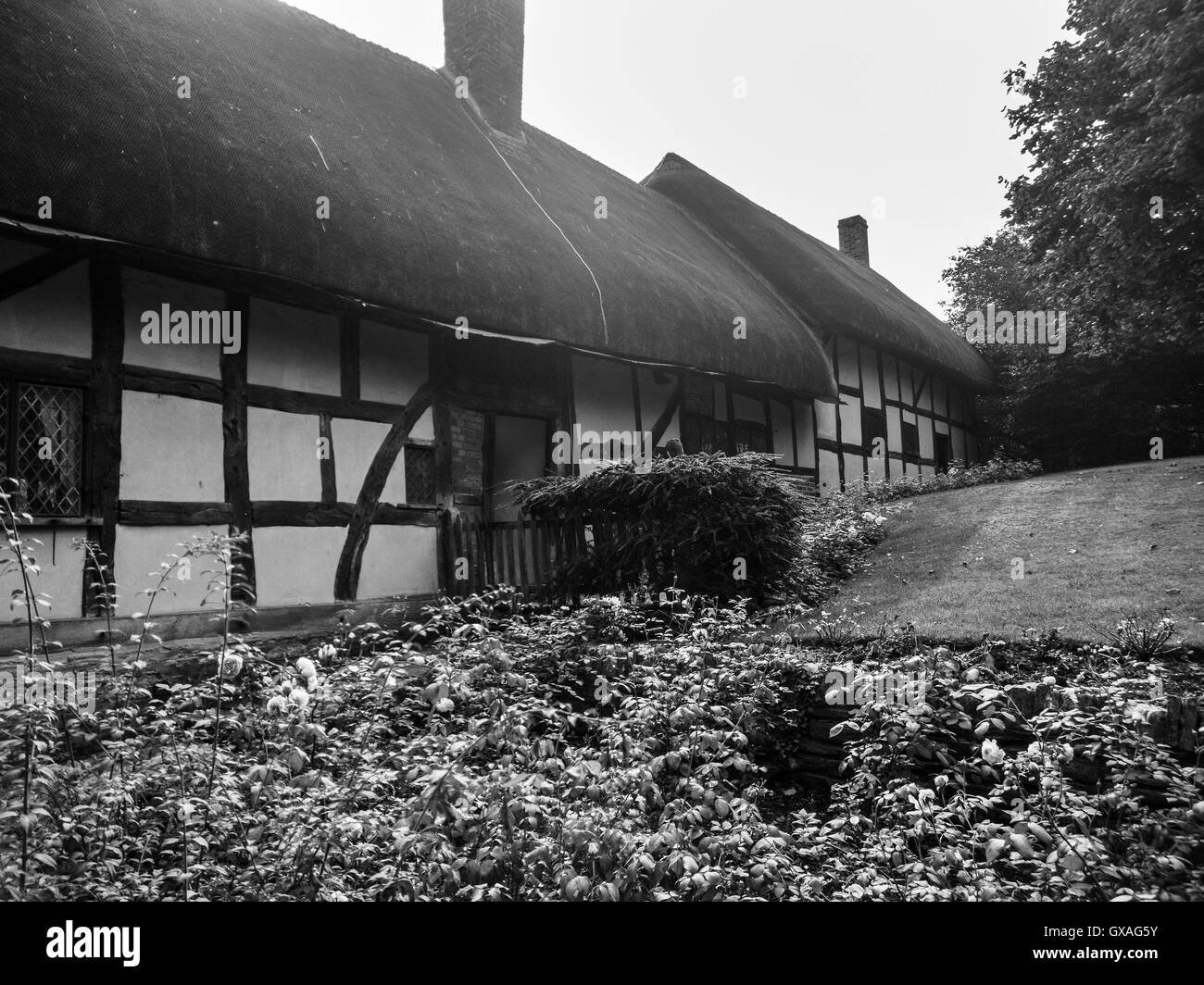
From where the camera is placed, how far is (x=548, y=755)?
363cm

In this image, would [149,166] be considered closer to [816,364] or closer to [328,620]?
[328,620]

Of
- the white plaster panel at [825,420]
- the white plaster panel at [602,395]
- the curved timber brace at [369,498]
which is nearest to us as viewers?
the curved timber brace at [369,498]

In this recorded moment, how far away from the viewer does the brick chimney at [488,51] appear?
465 inches

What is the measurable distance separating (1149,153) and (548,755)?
13.3m

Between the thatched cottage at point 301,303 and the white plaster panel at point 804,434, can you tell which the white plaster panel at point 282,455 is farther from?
the white plaster panel at point 804,434

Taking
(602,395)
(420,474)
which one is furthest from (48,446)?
→ (602,395)

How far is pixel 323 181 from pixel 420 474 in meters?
2.58

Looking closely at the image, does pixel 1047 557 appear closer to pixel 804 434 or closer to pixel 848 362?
pixel 804 434

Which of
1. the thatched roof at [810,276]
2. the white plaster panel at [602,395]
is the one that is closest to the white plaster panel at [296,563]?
the white plaster panel at [602,395]

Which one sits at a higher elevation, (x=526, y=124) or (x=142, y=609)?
(x=526, y=124)

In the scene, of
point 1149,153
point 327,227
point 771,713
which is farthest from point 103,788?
point 1149,153

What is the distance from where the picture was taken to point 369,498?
760 centimetres

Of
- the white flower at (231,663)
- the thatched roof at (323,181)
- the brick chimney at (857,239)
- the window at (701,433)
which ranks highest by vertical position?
the brick chimney at (857,239)

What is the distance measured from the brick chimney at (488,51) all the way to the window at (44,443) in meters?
7.54
